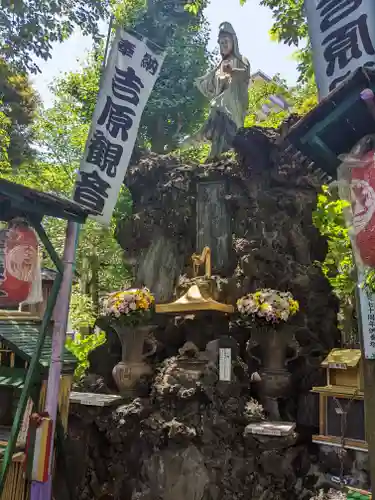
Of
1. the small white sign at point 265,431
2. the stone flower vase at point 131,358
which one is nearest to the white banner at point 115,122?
the stone flower vase at point 131,358

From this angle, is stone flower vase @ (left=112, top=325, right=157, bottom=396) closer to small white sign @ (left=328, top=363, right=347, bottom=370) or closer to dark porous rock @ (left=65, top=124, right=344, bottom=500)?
dark porous rock @ (left=65, top=124, right=344, bottom=500)

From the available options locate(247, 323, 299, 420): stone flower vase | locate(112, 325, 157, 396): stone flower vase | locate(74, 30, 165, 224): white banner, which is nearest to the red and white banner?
locate(74, 30, 165, 224): white banner

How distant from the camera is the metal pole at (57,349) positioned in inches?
255

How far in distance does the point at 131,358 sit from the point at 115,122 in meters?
4.39

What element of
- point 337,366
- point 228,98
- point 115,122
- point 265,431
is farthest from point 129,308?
point 228,98

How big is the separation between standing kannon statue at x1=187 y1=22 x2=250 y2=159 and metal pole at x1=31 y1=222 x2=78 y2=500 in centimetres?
527

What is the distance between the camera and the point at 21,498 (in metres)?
6.62

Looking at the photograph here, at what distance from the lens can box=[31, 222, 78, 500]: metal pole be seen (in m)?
6.48

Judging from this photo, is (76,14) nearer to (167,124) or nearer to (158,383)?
(158,383)

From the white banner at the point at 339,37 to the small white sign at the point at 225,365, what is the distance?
15.0 ft

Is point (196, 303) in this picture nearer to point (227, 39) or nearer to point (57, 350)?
point (57, 350)

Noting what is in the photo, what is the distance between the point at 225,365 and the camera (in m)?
8.19

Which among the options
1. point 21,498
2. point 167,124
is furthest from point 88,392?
point 167,124

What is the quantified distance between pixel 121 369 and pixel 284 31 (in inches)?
275
